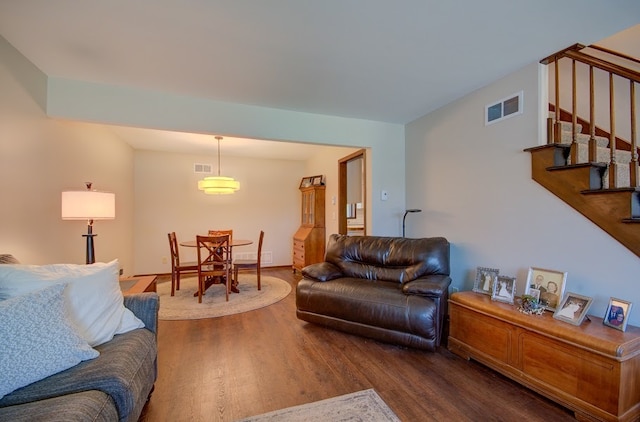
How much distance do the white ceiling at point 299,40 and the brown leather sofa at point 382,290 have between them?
5.65 ft

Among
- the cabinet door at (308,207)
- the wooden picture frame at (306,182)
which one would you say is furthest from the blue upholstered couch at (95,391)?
the wooden picture frame at (306,182)

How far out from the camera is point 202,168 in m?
5.80

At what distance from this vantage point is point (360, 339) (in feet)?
8.89

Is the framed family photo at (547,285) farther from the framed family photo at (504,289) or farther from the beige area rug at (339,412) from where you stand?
the beige area rug at (339,412)

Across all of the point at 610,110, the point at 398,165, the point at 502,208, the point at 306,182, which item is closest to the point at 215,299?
the point at 306,182

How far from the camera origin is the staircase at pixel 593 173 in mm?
1852

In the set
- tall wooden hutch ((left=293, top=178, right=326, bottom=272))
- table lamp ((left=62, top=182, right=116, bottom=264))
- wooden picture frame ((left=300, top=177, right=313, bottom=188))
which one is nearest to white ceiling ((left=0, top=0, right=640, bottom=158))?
table lamp ((left=62, top=182, right=116, bottom=264))

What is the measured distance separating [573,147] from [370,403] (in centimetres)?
240

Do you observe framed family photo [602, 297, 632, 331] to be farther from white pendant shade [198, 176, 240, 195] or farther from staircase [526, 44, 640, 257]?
white pendant shade [198, 176, 240, 195]

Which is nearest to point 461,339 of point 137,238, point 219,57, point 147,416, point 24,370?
point 147,416

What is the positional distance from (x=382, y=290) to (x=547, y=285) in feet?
4.17

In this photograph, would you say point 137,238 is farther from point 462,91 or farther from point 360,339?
point 462,91

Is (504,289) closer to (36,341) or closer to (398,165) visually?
(398,165)

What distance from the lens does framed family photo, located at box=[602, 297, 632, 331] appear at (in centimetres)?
170
